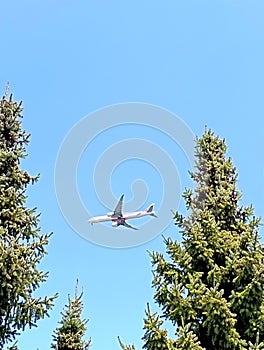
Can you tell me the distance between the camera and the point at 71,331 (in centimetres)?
1748

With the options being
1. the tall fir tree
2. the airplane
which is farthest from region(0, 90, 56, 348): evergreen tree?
the airplane

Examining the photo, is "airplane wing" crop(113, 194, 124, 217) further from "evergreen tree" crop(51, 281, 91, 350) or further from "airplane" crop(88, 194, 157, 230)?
"evergreen tree" crop(51, 281, 91, 350)

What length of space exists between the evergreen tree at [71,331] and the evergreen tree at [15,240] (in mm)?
6625

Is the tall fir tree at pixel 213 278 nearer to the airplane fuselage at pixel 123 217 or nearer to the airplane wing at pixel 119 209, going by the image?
the airplane wing at pixel 119 209

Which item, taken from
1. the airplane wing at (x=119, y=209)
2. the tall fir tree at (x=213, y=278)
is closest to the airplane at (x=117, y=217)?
the airplane wing at (x=119, y=209)

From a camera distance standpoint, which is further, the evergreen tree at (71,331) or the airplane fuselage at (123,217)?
the airplane fuselage at (123,217)

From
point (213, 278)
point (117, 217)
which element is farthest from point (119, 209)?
point (213, 278)

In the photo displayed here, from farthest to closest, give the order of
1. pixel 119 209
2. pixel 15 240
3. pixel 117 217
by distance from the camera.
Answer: pixel 117 217
pixel 119 209
pixel 15 240

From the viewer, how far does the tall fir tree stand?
1042 centimetres

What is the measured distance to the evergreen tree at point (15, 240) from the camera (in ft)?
34.4

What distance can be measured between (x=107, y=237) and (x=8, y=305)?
22.5 feet

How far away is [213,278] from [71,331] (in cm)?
813

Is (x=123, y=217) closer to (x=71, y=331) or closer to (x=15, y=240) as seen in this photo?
(x=71, y=331)

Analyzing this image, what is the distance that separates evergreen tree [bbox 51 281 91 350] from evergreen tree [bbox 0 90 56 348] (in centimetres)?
662
